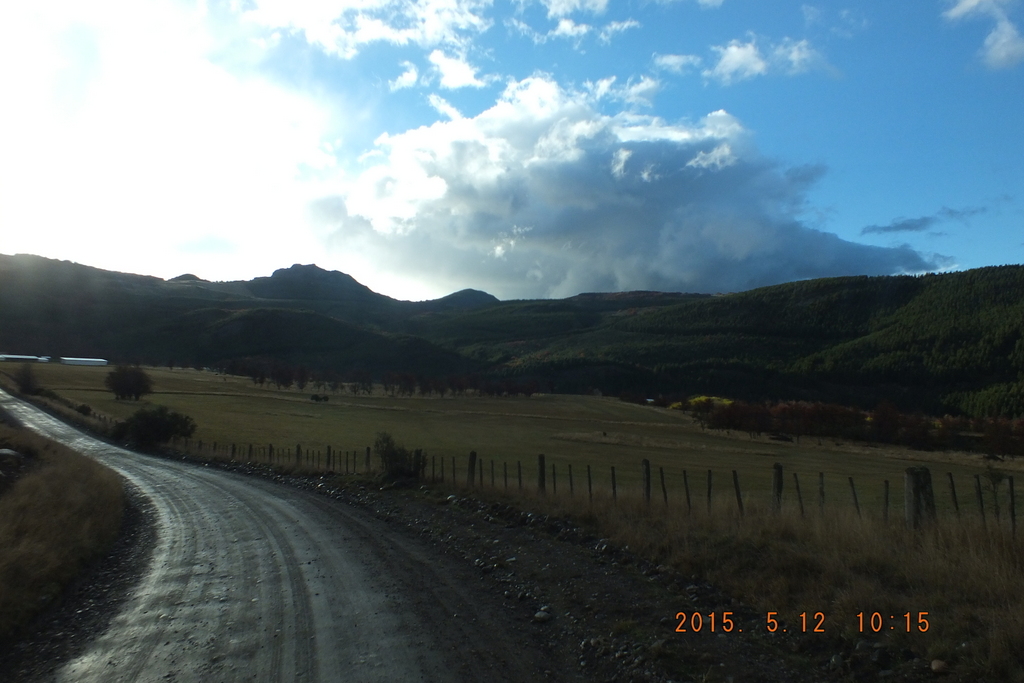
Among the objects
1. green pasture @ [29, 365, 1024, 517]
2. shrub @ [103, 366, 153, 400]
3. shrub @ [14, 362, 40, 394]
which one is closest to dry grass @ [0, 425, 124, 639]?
green pasture @ [29, 365, 1024, 517]

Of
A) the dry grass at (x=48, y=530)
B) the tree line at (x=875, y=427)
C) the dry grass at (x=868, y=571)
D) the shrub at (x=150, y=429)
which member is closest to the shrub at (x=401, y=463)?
the dry grass at (x=48, y=530)

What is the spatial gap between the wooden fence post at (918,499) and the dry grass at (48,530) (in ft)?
41.2

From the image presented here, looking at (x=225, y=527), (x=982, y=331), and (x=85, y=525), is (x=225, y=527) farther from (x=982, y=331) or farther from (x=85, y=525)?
(x=982, y=331)

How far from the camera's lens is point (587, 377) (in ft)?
632

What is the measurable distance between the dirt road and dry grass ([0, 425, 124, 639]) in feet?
3.82

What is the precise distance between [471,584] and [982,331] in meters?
174

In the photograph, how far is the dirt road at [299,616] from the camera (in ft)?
21.9

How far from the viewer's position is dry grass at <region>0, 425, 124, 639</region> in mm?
8891

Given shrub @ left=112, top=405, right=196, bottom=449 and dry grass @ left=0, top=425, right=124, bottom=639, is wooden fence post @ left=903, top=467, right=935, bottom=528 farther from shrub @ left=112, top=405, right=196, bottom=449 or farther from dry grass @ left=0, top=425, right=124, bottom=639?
shrub @ left=112, top=405, right=196, bottom=449

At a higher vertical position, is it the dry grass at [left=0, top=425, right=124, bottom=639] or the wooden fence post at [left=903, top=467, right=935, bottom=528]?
the wooden fence post at [left=903, top=467, right=935, bottom=528]

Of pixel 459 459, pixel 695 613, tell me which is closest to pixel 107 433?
pixel 459 459

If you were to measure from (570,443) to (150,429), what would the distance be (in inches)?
1401

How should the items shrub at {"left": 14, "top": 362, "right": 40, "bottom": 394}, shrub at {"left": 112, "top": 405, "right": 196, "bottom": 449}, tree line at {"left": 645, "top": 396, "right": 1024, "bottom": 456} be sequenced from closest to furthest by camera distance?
1. shrub at {"left": 112, "top": 405, "right": 196, "bottom": 449}
2. shrub at {"left": 14, "top": 362, "right": 40, "bottom": 394}
3. tree line at {"left": 645, "top": 396, "right": 1024, "bottom": 456}
